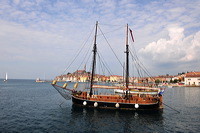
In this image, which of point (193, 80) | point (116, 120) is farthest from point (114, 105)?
point (193, 80)

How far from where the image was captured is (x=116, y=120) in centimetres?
2928

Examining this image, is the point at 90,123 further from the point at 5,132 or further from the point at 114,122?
the point at 5,132

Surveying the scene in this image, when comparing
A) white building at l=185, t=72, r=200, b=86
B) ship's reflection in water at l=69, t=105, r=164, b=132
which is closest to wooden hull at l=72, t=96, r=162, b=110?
ship's reflection in water at l=69, t=105, r=164, b=132

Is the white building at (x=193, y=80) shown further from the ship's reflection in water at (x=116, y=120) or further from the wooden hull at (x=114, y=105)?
the ship's reflection in water at (x=116, y=120)

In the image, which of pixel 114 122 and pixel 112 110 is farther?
pixel 112 110

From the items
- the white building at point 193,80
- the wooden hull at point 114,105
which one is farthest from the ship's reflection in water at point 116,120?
the white building at point 193,80

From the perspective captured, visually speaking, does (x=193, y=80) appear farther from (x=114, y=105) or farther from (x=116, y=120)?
(x=116, y=120)

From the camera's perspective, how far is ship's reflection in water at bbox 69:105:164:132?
81.9 ft

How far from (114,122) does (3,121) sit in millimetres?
18044

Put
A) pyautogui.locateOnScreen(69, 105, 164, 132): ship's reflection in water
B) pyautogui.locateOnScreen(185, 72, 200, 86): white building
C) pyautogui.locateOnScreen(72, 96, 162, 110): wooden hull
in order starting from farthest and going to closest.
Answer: pyautogui.locateOnScreen(185, 72, 200, 86): white building, pyautogui.locateOnScreen(72, 96, 162, 110): wooden hull, pyautogui.locateOnScreen(69, 105, 164, 132): ship's reflection in water

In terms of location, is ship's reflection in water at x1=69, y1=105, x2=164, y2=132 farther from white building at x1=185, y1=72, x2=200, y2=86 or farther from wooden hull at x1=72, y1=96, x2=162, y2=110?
white building at x1=185, y1=72, x2=200, y2=86

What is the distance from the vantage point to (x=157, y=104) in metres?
37.8

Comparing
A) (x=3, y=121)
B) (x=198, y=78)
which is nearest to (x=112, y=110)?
(x=3, y=121)

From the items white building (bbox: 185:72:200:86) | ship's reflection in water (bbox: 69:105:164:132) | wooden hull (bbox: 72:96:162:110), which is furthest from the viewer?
white building (bbox: 185:72:200:86)
